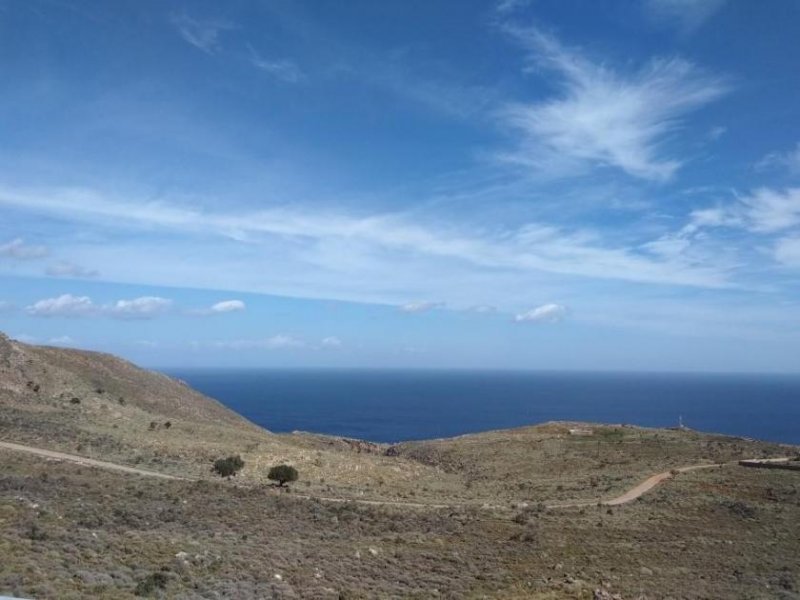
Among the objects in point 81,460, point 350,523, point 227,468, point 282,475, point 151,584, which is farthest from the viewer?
point 227,468

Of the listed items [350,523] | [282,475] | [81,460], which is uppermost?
[81,460]

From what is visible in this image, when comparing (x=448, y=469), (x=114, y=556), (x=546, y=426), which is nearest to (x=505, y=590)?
(x=114, y=556)

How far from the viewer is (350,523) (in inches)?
993

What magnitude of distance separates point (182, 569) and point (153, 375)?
78339 mm

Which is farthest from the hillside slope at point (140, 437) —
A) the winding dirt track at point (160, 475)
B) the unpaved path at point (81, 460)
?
the winding dirt track at point (160, 475)

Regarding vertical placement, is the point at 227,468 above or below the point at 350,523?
above

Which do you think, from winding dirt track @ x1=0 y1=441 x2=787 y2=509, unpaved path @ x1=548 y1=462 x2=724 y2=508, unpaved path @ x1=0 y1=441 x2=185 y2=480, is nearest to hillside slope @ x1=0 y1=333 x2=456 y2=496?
unpaved path @ x1=0 y1=441 x2=185 y2=480


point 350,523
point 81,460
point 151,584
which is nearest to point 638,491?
point 350,523

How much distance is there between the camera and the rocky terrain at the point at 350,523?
16891mm

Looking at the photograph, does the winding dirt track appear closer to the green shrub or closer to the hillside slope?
the hillside slope

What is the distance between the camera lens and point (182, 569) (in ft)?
53.8

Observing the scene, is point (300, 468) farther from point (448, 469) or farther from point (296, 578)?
point (296, 578)

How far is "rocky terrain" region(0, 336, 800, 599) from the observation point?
665 inches

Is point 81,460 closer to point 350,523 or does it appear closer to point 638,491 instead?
point 350,523
